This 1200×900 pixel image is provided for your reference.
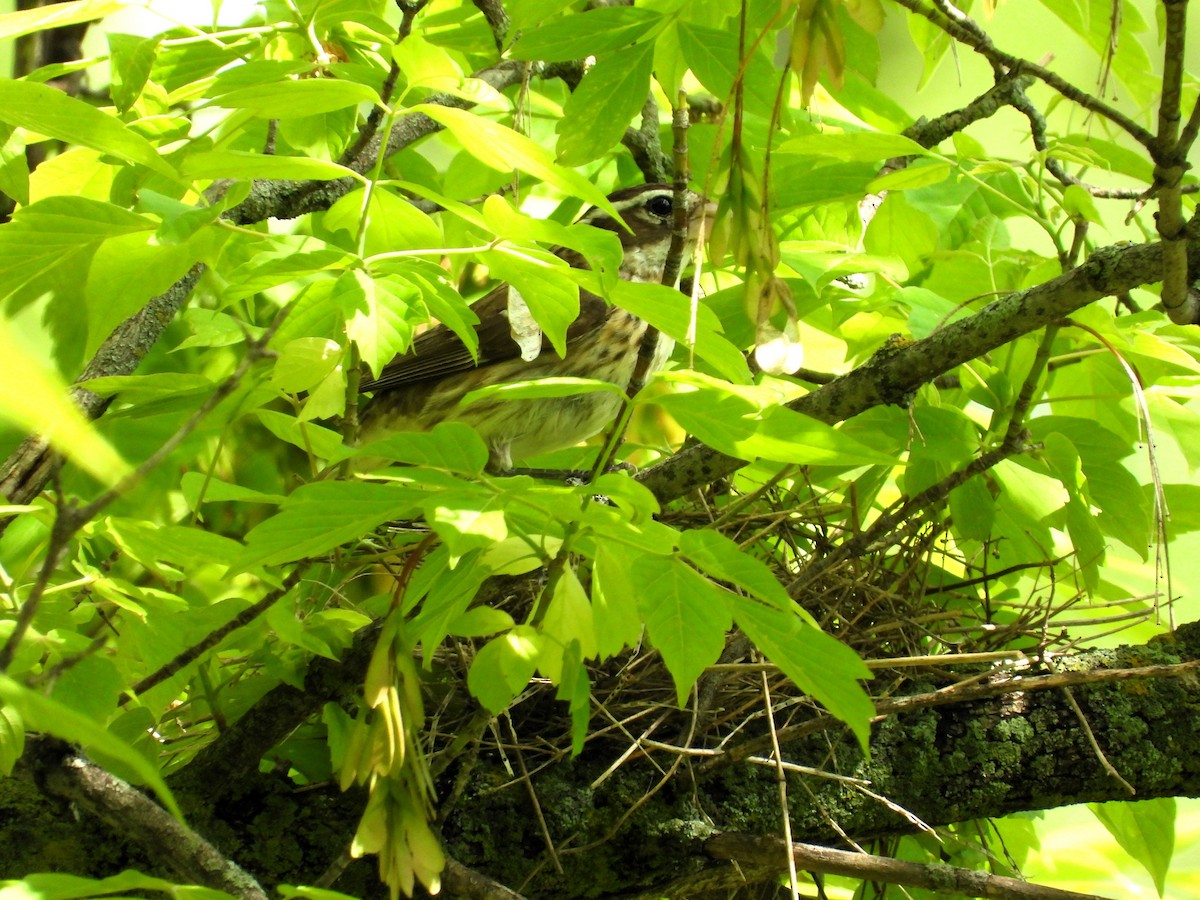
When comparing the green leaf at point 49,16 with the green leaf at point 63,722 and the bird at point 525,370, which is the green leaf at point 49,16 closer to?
the green leaf at point 63,722

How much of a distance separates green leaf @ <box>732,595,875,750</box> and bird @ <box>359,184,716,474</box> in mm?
1898

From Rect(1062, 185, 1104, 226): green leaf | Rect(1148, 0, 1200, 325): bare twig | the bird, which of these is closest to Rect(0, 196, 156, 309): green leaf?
Rect(1148, 0, 1200, 325): bare twig

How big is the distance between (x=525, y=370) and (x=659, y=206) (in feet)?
2.01

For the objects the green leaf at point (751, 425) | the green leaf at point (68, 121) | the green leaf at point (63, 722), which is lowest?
the green leaf at point (63, 722)

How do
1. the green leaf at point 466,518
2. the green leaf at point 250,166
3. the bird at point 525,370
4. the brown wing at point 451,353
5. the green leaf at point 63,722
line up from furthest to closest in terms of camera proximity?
the brown wing at point 451,353 → the bird at point 525,370 → the green leaf at point 250,166 → the green leaf at point 466,518 → the green leaf at point 63,722

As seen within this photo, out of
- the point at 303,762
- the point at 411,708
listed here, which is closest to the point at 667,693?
the point at 303,762

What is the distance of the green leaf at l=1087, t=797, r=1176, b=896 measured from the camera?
1989 millimetres


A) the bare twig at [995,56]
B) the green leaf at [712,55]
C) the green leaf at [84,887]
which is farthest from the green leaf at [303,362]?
the bare twig at [995,56]

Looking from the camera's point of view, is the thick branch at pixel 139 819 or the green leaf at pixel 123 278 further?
the green leaf at pixel 123 278

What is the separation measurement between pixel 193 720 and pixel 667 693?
0.87m

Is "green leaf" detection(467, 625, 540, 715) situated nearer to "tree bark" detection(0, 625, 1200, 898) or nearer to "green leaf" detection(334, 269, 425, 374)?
"green leaf" detection(334, 269, 425, 374)

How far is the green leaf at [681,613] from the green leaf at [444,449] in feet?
0.64

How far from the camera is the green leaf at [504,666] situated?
116 centimetres

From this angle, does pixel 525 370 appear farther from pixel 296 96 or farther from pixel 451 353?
pixel 296 96
